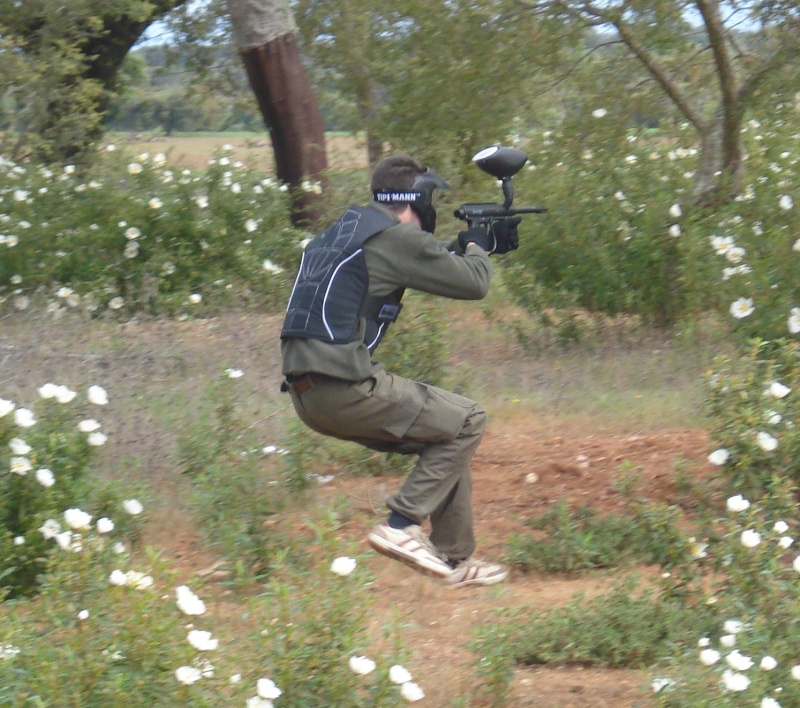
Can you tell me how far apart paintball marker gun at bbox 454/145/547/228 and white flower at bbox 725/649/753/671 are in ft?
7.75

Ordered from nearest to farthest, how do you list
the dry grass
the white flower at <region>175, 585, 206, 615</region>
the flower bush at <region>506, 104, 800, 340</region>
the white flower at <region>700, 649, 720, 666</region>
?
the white flower at <region>175, 585, 206, 615</region>, the white flower at <region>700, 649, 720, 666</region>, the dry grass, the flower bush at <region>506, 104, 800, 340</region>

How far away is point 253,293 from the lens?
1095cm

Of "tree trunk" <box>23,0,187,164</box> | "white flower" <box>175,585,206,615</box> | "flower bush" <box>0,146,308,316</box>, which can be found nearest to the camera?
"white flower" <box>175,585,206,615</box>

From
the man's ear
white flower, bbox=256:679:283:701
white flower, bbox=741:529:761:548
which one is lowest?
white flower, bbox=741:529:761:548

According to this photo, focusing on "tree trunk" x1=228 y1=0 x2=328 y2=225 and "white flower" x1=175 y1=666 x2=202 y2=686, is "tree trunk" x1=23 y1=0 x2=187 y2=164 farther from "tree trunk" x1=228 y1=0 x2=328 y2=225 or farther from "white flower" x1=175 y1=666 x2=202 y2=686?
"white flower" x1=175 y1=666 x2=202 y2=686

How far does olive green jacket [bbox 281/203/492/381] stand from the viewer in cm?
462

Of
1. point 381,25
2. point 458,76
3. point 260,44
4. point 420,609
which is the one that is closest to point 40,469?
point 420,609

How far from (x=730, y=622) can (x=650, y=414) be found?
3.87 m

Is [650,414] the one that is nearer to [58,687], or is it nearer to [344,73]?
[58,687]

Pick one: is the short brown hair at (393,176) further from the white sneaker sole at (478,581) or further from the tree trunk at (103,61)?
the tree trunk at (103,61)

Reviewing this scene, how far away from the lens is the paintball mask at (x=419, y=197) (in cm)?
486

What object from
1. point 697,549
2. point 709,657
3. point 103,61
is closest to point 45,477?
point 697,549

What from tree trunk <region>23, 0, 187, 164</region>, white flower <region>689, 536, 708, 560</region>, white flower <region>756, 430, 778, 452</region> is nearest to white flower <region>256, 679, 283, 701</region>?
white flower <region>689, 536, 708, 560</region>

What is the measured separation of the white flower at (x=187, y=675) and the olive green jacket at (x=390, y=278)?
1.72m
